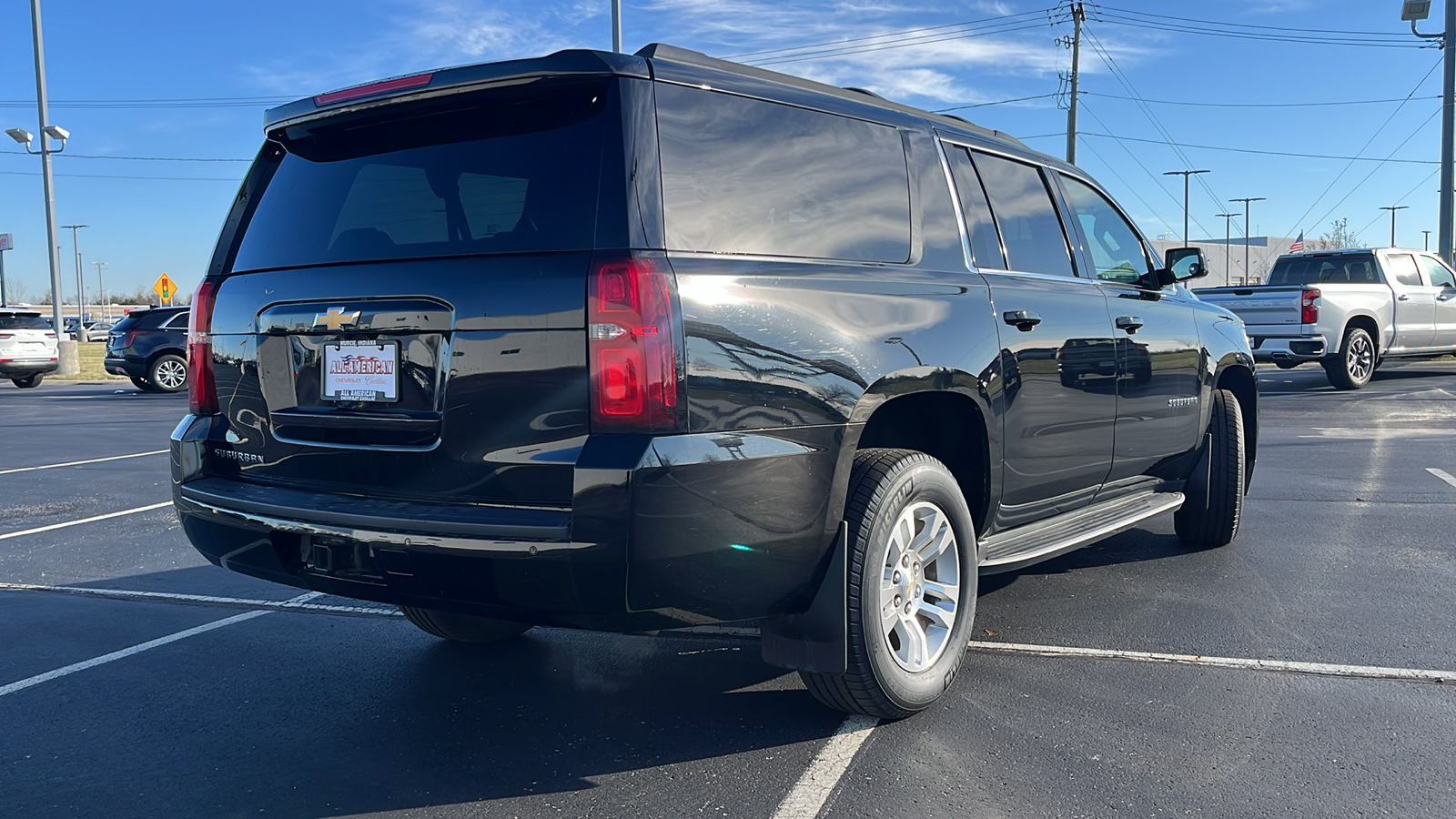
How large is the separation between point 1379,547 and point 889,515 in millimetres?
3860

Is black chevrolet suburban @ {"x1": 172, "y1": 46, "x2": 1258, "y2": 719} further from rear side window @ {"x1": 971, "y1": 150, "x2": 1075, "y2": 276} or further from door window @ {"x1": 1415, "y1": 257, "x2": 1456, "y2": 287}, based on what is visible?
door window @ {"x1": 1415, "y1": 257, "x2": 1456, "y2": 287}

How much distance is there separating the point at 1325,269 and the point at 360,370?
16.9m

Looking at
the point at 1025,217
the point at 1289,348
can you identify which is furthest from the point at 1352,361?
the point at 1025,217

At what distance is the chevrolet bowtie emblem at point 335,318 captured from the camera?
324 cm

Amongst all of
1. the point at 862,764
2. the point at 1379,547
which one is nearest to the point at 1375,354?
the point at 1379,547

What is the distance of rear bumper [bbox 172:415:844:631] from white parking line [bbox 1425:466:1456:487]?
676 cm

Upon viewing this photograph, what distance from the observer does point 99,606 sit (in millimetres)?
5137

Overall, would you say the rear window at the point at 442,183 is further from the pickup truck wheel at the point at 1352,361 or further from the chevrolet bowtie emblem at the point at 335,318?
the pickup truck wheel at the point at 1352,361

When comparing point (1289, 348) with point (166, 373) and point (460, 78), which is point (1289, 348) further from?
point (166, 373)

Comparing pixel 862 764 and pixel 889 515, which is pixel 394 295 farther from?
pixel 862 764

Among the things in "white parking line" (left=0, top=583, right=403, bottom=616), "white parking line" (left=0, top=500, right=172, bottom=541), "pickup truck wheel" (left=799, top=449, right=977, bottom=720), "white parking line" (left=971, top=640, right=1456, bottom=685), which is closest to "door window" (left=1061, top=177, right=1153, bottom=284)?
"white parking line" (left=971, top=640, right=1456, bottom=685)

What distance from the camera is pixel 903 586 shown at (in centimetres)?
361

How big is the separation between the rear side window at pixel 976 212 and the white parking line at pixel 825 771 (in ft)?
5.52

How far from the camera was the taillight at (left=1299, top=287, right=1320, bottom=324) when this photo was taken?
15117 mm
